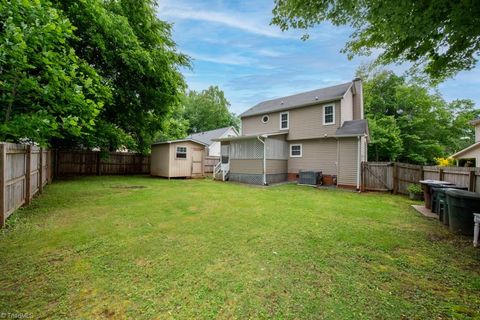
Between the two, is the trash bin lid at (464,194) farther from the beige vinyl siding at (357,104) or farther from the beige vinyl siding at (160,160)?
the beige vinyl siding at (160,160)

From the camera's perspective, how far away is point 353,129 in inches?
480

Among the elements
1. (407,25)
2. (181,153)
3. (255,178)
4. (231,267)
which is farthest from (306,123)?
(231,267)

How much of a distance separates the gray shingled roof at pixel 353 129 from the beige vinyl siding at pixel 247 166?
16.1 feet

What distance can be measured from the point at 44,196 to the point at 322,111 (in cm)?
1449

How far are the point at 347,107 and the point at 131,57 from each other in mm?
13028

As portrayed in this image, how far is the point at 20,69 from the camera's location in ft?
16.1

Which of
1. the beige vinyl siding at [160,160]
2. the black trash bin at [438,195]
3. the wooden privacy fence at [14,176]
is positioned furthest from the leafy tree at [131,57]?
the black trash bin at [438,195]

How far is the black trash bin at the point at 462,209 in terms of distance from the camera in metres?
4.54

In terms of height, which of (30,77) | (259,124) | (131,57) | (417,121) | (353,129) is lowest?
(353,129)

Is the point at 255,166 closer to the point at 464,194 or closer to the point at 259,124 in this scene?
the point at 259,124

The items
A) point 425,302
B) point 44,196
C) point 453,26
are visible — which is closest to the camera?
point 425,302

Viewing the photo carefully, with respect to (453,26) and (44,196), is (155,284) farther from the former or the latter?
(44,196)

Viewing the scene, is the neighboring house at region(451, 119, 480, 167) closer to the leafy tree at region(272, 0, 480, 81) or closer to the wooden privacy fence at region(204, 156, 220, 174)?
the leafy tree at region(272, 0, 480, 81)

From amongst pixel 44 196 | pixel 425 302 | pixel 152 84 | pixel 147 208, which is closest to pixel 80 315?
pixel 425 302
